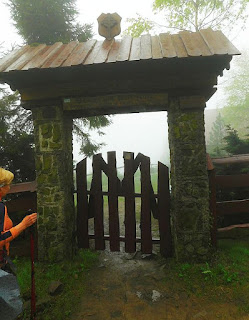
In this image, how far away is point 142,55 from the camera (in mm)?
3521

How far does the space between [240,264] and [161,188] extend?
1.88 m

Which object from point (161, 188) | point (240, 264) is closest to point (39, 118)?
point (161, 188)

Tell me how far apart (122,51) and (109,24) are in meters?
1.12

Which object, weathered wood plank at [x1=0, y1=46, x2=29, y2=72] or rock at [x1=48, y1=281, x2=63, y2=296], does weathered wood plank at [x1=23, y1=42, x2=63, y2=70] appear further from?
rock at [x1=48, y1=281, x2=63, y2=296]

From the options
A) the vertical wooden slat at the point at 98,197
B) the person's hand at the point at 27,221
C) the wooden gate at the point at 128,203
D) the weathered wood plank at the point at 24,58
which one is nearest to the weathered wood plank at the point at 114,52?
the weathered wood plank at the point at 24,58

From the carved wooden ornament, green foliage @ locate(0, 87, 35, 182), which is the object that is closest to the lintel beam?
the carved wooden ornament

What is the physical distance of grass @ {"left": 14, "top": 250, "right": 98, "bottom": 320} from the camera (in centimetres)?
296

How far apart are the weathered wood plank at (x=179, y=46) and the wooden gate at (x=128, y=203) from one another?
1.91m

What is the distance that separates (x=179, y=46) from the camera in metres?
3.78

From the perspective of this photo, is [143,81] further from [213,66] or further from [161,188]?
[161,188]

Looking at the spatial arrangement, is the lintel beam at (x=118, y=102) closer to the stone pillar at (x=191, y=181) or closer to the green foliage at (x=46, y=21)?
the stone pillar at (x=191, y=181)

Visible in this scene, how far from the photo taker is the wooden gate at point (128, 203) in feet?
14.0

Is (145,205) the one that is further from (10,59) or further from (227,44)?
(10,59)

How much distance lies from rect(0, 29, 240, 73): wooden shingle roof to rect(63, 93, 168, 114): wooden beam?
681mm
